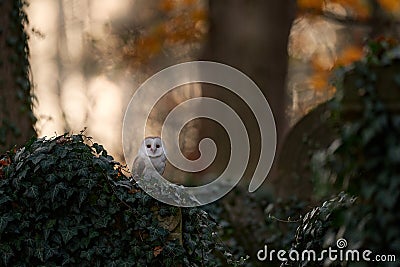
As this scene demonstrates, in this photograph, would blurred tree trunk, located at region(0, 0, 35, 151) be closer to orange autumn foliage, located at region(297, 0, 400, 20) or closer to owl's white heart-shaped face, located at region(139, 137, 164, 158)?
owl's white heart-shaped face, located at region(139, 137, 164, 158)

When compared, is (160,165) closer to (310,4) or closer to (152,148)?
(152,148)

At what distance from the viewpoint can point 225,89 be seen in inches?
313

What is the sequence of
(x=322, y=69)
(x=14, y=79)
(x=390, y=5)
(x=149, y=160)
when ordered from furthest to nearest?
1. (x=322, y=69)
2. (x=390, y=5)
3. (x=14, y=79)
4. (x=149, y=160)

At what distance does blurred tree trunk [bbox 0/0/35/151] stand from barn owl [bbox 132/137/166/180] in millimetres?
2623

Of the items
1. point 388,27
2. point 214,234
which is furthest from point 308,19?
point 214,234

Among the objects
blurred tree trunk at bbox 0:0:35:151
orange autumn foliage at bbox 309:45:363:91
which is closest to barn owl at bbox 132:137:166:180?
blurred tree trunk at bbox 0:0:35:151

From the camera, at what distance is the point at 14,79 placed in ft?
20.6

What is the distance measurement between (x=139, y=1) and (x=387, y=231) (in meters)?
10.1

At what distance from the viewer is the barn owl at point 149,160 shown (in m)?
3.80

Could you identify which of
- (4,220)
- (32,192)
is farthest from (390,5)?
(4,220)

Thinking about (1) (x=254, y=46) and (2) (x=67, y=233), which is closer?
(2) (x=67, y=233)

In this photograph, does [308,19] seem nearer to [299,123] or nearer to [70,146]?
[299,123]

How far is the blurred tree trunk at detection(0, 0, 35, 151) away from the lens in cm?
614

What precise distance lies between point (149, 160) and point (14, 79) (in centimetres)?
293
